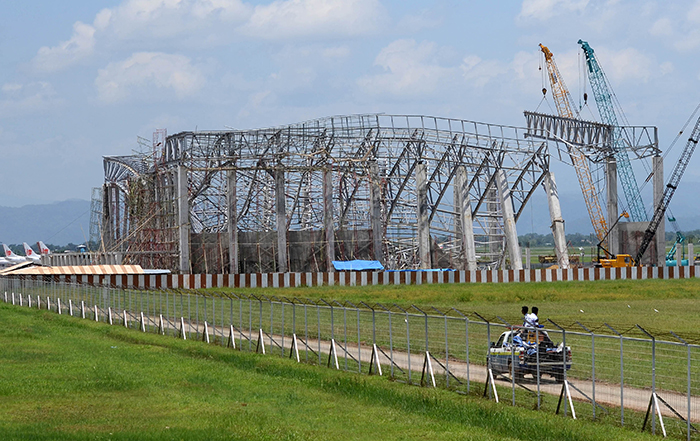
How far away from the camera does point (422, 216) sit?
7838cm

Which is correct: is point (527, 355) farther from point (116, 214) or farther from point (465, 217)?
point (116, 214)

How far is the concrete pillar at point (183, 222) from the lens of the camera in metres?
72.9

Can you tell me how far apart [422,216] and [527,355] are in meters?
59.4

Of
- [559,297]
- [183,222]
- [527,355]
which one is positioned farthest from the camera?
[183,222]

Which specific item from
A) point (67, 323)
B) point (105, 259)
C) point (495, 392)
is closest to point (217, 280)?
point (67, 323)

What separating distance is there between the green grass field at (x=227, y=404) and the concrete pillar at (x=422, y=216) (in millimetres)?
48242

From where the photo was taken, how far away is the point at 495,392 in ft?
63.2

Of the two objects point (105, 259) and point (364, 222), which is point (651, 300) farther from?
point (105, 259)

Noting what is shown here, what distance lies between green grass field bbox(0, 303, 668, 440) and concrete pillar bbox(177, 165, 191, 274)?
43271 millimetres

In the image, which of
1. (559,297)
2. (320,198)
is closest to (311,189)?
(320,198)

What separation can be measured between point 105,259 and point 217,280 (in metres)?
23.0

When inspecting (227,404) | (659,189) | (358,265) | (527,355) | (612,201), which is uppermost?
(659,189)

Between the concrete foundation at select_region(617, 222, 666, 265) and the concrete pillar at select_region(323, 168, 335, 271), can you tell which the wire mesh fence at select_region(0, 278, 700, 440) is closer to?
the concrete pillar at select_region(323, 168, 335, 271)

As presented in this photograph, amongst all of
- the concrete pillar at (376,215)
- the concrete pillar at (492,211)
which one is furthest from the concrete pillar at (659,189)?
the concrete pillar at (376,215)
